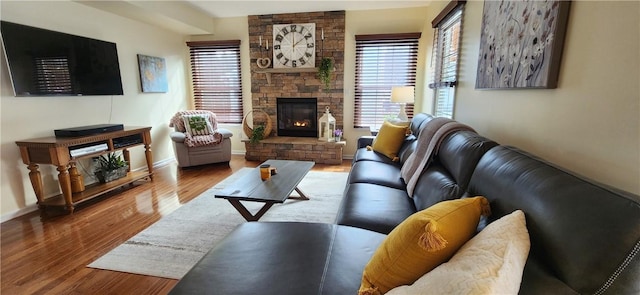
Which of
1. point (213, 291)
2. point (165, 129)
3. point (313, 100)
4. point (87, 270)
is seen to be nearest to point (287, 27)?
point (313, 100)

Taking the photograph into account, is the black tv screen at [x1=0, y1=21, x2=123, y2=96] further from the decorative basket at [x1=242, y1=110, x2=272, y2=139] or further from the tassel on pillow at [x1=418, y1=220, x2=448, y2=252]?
the tassel on pillow at [x1=418, y1=220, x2=448, y2=252]

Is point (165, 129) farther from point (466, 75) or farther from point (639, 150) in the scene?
point (639, 150)

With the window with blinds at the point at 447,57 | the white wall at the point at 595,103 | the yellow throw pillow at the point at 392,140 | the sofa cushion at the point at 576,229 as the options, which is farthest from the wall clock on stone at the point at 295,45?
the sofa cushion at the point at 576,229

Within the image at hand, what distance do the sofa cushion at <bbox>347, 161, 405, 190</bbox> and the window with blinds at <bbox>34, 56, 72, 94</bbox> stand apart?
10.0 ft

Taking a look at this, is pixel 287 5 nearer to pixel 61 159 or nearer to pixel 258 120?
pixel 258 120

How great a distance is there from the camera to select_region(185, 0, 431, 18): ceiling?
405cm

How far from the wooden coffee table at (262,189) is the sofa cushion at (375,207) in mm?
506

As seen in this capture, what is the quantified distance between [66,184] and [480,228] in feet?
10.9

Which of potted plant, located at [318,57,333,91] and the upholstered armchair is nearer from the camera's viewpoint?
the upholstered armchair

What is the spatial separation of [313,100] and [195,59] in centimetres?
229

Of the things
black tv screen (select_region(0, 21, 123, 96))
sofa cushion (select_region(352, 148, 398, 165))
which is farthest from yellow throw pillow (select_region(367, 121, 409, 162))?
black tv screen (select_region(0, 21, 123, 96))

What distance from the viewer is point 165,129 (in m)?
4.63

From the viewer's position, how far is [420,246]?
2.64ft

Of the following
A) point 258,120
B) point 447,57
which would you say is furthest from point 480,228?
point 258,120
